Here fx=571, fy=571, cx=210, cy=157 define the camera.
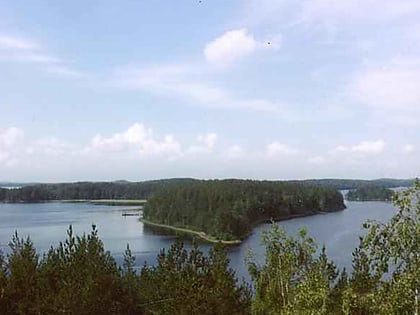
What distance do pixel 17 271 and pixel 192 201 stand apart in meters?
46.6

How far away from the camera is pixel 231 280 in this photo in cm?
1052

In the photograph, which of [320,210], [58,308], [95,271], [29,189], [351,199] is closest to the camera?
[58,308]

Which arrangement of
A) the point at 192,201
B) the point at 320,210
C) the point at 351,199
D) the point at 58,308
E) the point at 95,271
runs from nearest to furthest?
1. the point at 58,308
2. the point at 95,271
3. the point at 192,201
4. the point at 320,210
5. the point at 351,199

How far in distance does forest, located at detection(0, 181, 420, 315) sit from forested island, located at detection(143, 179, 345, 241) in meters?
30.9

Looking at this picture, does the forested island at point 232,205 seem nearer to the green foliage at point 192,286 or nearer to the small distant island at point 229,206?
the small distant island at point 229,206

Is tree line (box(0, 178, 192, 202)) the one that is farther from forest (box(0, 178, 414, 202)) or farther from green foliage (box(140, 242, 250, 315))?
green foliage (box(140, 242, 250, 315))

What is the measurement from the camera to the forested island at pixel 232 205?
46.8 metres

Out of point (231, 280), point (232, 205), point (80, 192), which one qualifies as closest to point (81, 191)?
point (80, 192)

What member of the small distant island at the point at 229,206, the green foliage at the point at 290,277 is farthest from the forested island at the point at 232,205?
the green foliage at the point at 290,277

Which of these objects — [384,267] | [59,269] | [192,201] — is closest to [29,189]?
→ [192,201]

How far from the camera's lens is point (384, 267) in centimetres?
441

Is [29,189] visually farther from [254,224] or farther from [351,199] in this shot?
[254,224]

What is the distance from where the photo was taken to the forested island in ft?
153

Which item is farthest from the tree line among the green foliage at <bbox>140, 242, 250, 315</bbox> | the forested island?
the green foliage at <bbox>140, 242, 250, 315</bbox>
